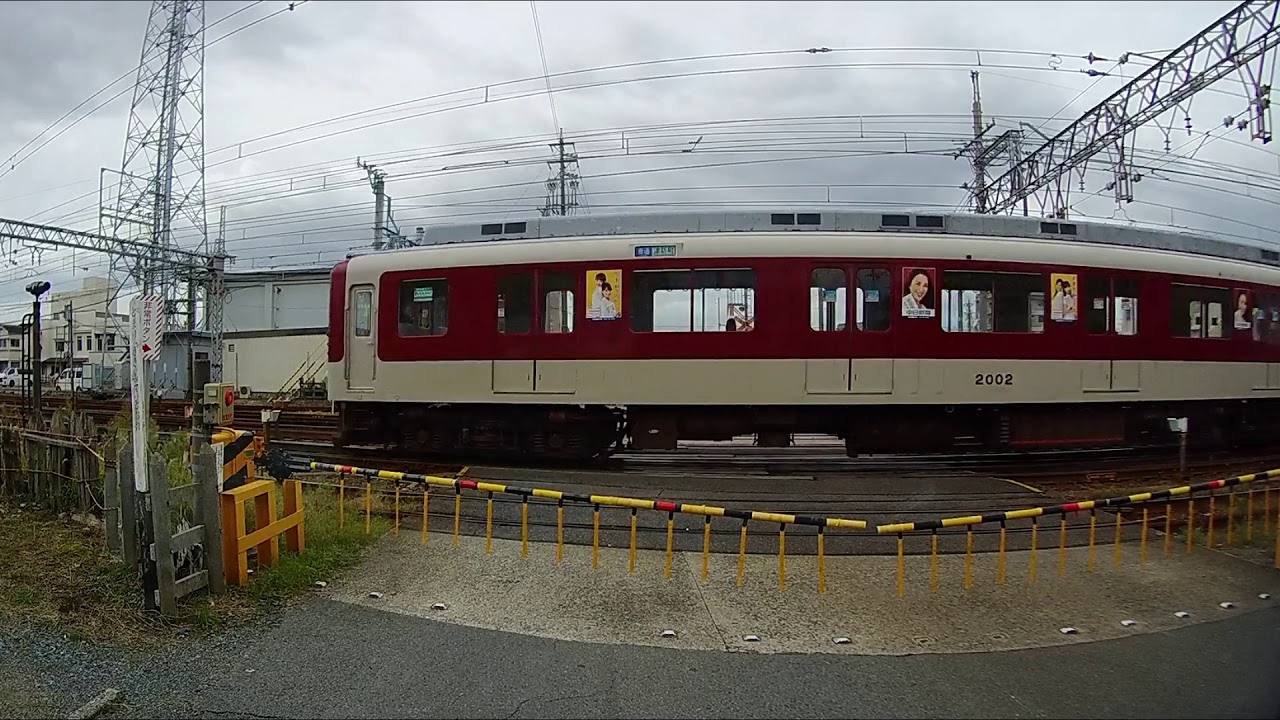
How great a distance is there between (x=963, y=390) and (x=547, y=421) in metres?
5.76

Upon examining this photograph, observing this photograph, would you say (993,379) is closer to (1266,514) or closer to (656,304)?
(1266,514)

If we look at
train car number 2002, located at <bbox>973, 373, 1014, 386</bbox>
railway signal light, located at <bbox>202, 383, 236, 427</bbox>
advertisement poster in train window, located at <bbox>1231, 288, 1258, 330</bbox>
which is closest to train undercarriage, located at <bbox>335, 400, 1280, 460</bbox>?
train car number 2002, located at <bbox>973, 373, 1014, 386</bbox>

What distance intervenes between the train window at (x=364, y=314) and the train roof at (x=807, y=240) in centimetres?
43

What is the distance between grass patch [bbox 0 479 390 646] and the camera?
4.72m

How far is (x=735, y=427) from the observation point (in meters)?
10.8

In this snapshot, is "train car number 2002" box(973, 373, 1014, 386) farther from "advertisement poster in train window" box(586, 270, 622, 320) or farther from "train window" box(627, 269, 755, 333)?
"advertisement poster in train window" box(586, 270, 622, 320)

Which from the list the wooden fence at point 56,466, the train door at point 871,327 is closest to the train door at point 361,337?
the wooden fence at point 56,466

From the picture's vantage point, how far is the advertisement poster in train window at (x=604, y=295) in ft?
34.1

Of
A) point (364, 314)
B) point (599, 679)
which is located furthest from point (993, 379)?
point (364, 314)

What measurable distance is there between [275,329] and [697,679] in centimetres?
3630

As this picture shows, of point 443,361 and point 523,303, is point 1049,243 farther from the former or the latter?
point 443,361

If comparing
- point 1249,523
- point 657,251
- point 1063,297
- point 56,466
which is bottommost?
point 1249,523

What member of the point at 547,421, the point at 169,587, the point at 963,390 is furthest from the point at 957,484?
the point at 169,587

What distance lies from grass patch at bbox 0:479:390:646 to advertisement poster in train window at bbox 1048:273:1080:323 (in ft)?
29.8
